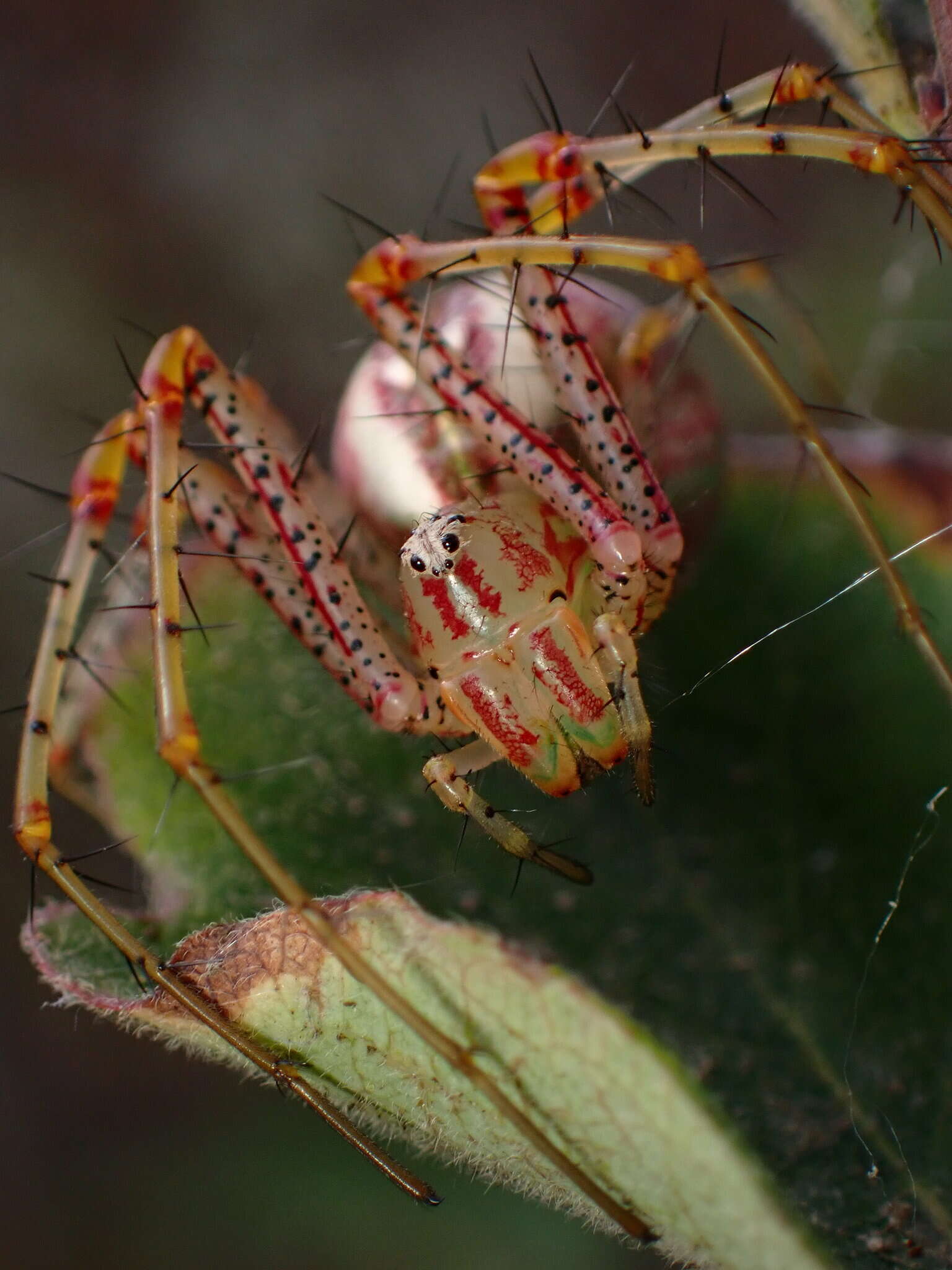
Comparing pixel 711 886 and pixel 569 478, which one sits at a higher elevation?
pixel 569 478

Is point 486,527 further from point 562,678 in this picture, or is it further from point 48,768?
point 48,768

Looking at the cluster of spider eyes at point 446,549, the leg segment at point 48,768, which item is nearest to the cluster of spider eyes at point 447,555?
the cluster of spider eyes at point 446,549

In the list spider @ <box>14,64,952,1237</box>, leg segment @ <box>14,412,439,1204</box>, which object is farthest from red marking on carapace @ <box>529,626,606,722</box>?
leg segment @ <box>14,412,439,1204</box>

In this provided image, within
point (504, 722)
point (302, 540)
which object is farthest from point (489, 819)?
point (302, 540)

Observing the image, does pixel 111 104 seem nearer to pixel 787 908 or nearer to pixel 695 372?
pixel 695 372

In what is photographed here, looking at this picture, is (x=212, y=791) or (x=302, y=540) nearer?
(x=212, y=791)

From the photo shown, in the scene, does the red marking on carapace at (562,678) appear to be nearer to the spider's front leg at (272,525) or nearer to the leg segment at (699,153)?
the spider's front leg at (272,525)

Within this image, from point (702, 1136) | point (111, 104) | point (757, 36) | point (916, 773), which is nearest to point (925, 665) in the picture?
point (916, 773)

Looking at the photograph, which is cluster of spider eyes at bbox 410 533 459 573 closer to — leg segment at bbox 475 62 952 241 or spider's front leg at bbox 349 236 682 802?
spider's front leg at bbox 349 236 682 802

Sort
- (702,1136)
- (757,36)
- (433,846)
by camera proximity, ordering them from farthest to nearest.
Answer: (757,36) < (433,846) < (702,1136)
